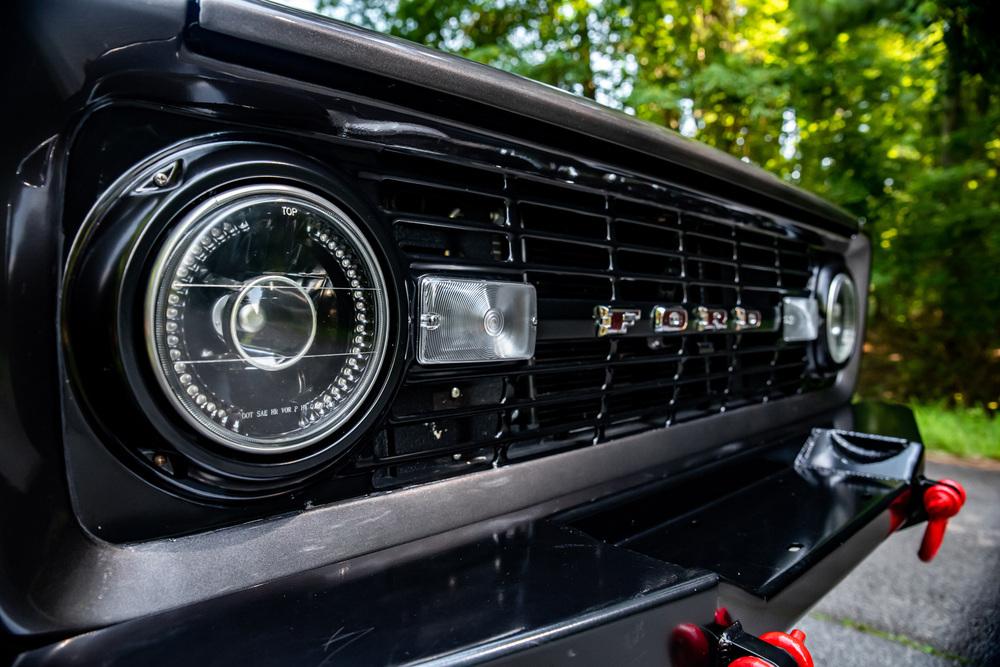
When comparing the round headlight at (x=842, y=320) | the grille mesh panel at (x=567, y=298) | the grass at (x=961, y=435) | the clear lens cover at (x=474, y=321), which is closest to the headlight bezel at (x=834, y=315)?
the round headlight at (x=842, y=320)

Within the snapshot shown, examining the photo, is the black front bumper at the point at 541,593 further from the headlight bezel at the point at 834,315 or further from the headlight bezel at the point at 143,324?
the headlight bezel at the point at 834,315

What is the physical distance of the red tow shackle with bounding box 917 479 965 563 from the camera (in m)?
1.41

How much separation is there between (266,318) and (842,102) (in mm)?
6050

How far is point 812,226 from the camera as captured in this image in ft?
5.78

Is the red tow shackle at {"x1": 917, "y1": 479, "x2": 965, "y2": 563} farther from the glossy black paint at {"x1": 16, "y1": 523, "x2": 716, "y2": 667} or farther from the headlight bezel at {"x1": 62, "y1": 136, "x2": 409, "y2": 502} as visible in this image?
the headlight bezel at {"x1": 62, "y1": 136, "x2": 409, "y2": 502}

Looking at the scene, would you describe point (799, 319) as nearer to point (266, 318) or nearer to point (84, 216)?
point (266, 318)

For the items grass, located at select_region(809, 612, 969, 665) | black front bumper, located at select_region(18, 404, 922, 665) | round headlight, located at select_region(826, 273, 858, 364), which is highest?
round headlight, located at select_region(826, 273, 858, 364)

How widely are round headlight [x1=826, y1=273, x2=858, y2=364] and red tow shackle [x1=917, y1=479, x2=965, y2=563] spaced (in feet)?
1.83

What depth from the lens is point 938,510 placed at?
1.42 metres

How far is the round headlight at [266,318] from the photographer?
70 cm

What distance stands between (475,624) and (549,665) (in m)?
0.09

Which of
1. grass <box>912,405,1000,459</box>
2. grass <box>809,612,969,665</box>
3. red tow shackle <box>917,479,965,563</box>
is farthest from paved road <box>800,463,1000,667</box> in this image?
grass <box>912,405,1000,459</box>

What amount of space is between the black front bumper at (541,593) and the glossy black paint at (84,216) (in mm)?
36

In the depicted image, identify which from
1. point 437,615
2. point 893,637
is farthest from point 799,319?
point 437,615
